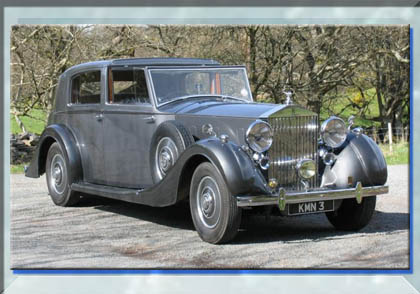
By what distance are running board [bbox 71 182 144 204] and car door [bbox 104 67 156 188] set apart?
17 cm

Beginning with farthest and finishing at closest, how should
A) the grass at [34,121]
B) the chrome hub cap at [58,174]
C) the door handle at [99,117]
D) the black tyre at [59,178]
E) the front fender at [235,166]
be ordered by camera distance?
the grass at [34,121], the chrome hub cap at [58,174], the black tyre at [59,178], the door handle at [99,117], the front fender at [235,166]

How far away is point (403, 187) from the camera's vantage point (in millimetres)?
9859

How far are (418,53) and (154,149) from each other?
2655 millimetres

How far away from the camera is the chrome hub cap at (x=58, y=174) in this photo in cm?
828

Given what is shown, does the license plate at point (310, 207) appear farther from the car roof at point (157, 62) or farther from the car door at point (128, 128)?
the car roof at point (157, 62)

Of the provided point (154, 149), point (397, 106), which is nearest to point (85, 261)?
point (154, 149)

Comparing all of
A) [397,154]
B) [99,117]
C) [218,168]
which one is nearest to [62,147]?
[99,117]

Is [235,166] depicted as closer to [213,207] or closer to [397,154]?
[213,207]

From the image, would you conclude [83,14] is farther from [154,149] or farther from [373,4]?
[373,4]

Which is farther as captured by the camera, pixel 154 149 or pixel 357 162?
pixel 154 149

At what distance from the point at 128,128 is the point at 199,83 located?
886mm

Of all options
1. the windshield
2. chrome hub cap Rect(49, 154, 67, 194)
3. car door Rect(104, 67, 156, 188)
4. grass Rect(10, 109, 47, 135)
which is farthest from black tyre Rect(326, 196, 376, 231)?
grass Rect(10, 109, 47, 135)

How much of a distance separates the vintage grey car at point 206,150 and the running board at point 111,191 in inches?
0.4

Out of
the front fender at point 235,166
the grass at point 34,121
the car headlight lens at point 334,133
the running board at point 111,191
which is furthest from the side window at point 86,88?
the grass at point 34,121
